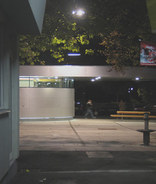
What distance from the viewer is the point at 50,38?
11727 mm

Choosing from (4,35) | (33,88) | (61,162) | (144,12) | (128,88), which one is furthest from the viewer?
(128,88)

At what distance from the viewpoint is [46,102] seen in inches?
810

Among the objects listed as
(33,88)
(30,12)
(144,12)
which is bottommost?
(33,88)

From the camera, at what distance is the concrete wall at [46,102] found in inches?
792

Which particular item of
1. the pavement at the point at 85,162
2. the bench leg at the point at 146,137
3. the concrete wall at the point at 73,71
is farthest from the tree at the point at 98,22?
the concrete wall at the point at 73,71

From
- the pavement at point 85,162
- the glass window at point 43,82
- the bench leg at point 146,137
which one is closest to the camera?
the pavement at point 85,162

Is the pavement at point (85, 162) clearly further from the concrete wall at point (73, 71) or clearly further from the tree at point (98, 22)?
the concrete wall at point (73, 71)

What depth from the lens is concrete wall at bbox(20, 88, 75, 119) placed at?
20.1 m

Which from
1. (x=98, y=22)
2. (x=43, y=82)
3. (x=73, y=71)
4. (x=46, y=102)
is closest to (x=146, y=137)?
(x=98, y=22)

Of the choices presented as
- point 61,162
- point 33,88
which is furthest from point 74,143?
point 33,88

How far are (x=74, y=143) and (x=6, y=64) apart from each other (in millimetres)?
5402

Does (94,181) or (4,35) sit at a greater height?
(4,35)

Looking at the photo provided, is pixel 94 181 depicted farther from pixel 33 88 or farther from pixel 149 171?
pixel 33 88

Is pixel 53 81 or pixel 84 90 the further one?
pixel 84 90
